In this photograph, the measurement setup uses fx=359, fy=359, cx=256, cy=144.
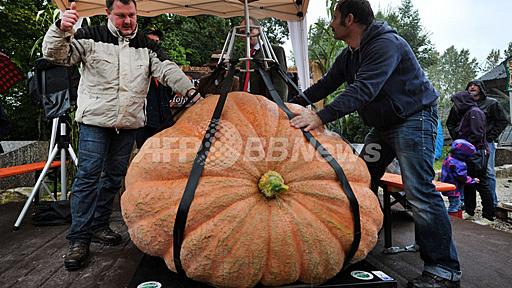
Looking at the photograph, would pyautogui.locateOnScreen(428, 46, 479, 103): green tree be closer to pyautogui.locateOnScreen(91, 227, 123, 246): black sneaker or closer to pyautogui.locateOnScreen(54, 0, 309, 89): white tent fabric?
pyautogui.locateOnScreen(54, 0, 309, 89): white tent fabric

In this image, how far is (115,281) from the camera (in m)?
1.73

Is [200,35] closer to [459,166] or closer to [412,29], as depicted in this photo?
[459,166]

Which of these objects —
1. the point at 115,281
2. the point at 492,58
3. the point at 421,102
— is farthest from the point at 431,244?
the point at 492,58

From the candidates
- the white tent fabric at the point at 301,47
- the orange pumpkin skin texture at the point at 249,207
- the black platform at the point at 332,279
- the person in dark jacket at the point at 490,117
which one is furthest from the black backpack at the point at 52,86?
the person in dark jacket at the point at 490,117

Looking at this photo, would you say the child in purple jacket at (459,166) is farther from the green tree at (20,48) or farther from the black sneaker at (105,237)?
the green tree at (20,48)

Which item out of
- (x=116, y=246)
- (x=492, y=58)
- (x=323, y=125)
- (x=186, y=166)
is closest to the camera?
(x=186, y=166)

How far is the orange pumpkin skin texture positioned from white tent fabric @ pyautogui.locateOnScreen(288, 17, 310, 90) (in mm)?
3062

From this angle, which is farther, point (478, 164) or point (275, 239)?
point (478, 164)

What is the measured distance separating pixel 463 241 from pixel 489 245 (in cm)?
15

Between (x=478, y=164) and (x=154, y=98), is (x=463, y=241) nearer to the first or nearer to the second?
(x=478, y=164)

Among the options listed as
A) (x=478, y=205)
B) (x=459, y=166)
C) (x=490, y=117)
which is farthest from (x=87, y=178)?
(x=478, y=205)

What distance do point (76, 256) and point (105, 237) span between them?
344 mm

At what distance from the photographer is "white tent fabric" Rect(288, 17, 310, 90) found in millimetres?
4352

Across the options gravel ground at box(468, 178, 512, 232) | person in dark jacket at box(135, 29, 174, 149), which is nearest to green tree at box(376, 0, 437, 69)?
gravel ground at box(468, 178, 512, 232)
